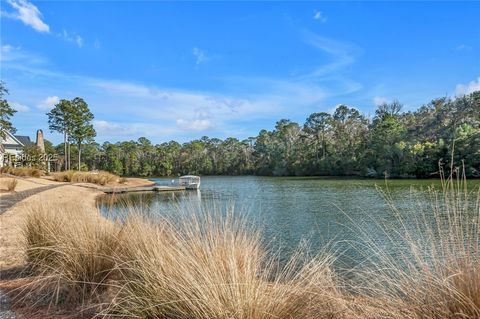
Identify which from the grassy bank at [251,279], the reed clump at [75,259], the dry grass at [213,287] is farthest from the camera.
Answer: the reed clump at [75,259]

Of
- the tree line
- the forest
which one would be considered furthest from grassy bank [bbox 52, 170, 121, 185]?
the forest

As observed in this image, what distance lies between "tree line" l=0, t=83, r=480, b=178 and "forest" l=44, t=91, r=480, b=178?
10 cm

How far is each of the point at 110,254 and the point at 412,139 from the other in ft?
163

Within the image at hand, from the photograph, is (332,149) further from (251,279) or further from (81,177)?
(251,279)

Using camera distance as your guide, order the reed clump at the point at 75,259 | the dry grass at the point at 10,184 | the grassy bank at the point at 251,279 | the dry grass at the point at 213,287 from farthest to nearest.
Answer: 1. the dry grass at the point at 10,184
2. the reed clump at the point at 75,259
3. the dry grass at the point at 213,287
4. the grassy bank at the point at 251,279

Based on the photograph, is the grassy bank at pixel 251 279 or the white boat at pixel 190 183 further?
the white boat at pixel 190 183

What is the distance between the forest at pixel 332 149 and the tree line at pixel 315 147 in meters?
0.10

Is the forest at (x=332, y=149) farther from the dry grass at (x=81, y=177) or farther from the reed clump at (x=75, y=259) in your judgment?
the reed clump at (x=75, y=259)

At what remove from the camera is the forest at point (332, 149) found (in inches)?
1638

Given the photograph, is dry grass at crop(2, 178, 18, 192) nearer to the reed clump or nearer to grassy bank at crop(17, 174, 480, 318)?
the reed clump

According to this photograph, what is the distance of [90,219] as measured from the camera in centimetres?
390

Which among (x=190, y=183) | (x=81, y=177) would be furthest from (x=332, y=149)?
(x=81, y=177)

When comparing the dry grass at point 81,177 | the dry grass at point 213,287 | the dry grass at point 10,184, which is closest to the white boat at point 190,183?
the dry grass at point 81,177

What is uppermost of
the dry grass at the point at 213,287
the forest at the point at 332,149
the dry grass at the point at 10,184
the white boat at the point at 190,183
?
the forest at the point at 332,149
